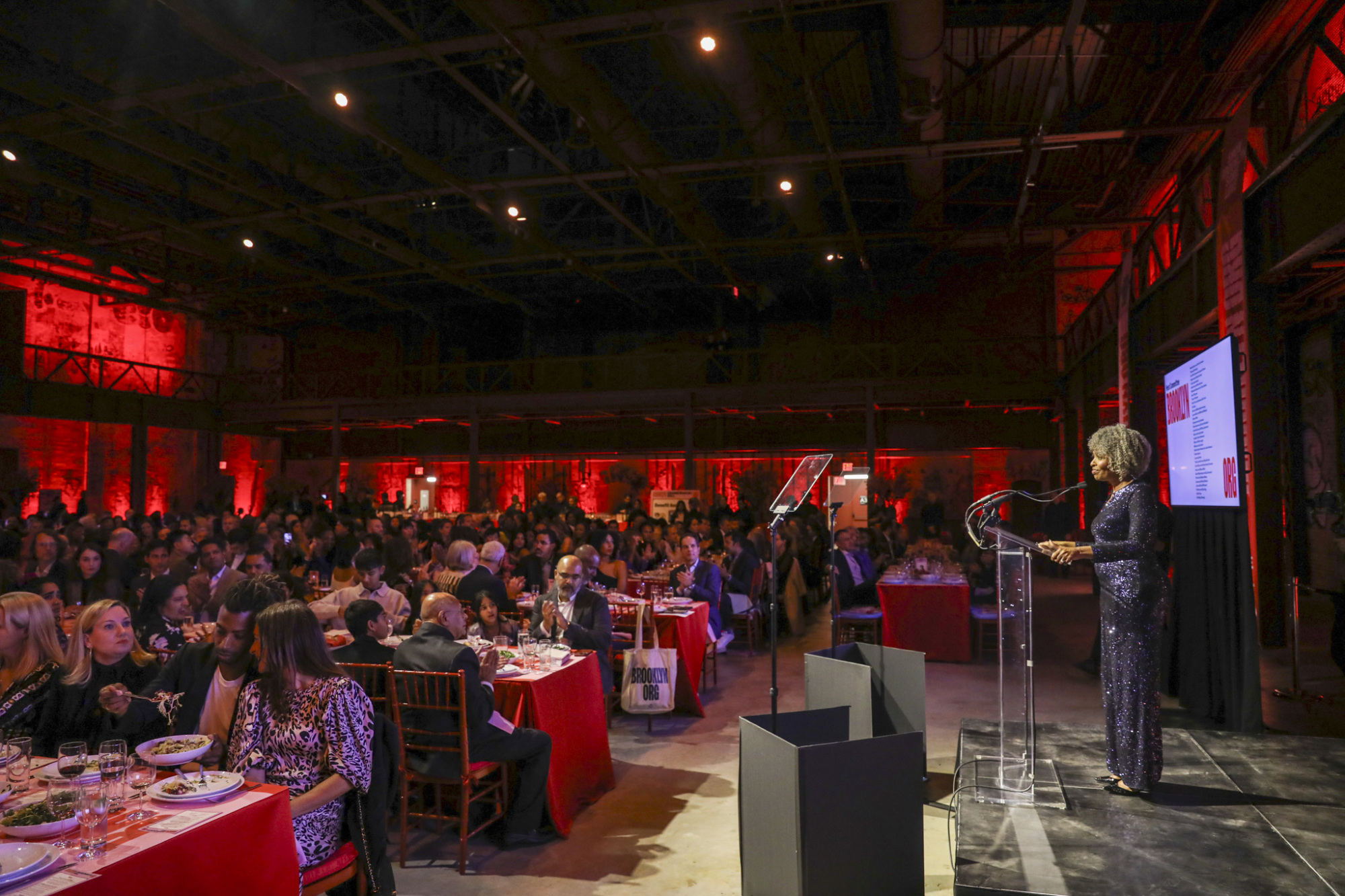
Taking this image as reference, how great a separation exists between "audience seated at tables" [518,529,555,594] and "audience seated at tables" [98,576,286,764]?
15.4ft

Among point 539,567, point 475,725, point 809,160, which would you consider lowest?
point 475,725

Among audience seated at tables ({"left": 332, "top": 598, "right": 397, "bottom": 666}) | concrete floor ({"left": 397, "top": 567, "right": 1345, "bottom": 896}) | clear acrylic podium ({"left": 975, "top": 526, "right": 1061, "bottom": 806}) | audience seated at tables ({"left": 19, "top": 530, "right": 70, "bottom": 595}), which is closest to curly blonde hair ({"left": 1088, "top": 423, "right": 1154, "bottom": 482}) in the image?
clear acrylic podium ({"left": 975, "top": 526, "right": 1061, "bottom": 806})

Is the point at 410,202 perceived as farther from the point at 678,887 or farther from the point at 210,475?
the point at 678,887

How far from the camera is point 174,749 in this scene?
8.43ft

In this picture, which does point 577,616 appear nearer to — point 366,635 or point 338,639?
point 338,639

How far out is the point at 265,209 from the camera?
1257 centimetres

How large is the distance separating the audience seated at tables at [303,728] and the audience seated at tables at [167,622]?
8.05ft

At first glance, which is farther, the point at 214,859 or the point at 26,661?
the point at 26,661

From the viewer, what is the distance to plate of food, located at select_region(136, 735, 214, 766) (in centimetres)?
248

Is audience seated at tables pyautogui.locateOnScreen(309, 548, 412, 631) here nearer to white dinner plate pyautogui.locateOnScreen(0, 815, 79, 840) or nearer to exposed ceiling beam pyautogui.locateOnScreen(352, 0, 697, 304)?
white dinner plate pyautogui.locateOnScreen(0, 815, 79, 840)

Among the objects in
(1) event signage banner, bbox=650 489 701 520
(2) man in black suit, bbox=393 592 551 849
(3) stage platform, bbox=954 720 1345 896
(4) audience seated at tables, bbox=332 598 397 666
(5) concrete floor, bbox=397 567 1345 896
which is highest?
(1) event signage banner, bbox=650 489 701 520

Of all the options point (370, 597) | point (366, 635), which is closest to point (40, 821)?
point (366, 635)

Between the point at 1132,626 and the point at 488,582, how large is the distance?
4.22m

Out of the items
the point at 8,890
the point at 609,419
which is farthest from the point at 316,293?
the point at 8,890
